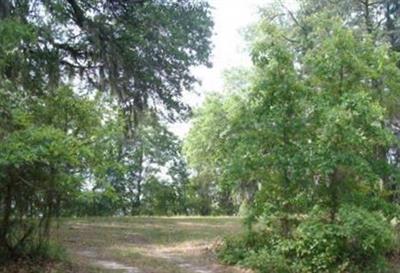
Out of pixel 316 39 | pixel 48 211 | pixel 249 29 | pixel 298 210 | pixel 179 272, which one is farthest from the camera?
pixel 249 29

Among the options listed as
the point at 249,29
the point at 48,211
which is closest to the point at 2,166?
the point at 48,211

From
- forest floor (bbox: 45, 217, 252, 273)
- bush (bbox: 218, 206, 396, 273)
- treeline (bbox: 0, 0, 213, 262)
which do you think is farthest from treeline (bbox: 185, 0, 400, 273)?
treeline (bbox: 0, 0, 213, 262)

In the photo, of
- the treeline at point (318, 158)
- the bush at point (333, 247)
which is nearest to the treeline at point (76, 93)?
the treeline at point (318, 158)

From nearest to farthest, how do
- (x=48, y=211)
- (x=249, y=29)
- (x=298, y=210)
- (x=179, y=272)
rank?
(x=48, y=211) → (x=179, y=272) → (x=298, y=210) → (x=249, y=29)

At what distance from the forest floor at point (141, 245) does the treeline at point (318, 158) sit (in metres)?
0.92

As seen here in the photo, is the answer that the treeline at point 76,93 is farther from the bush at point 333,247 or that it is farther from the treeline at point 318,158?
the bush at point 333,247

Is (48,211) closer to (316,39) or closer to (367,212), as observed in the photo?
(367,212)

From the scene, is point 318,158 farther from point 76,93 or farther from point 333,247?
point 76,93

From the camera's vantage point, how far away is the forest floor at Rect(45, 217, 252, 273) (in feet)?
37.3

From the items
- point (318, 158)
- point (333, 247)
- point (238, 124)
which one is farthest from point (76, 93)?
point (333, 247)

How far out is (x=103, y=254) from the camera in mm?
12883

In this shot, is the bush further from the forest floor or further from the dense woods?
the forest floor

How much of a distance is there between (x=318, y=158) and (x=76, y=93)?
14.9 ft

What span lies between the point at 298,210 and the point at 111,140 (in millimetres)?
3848
